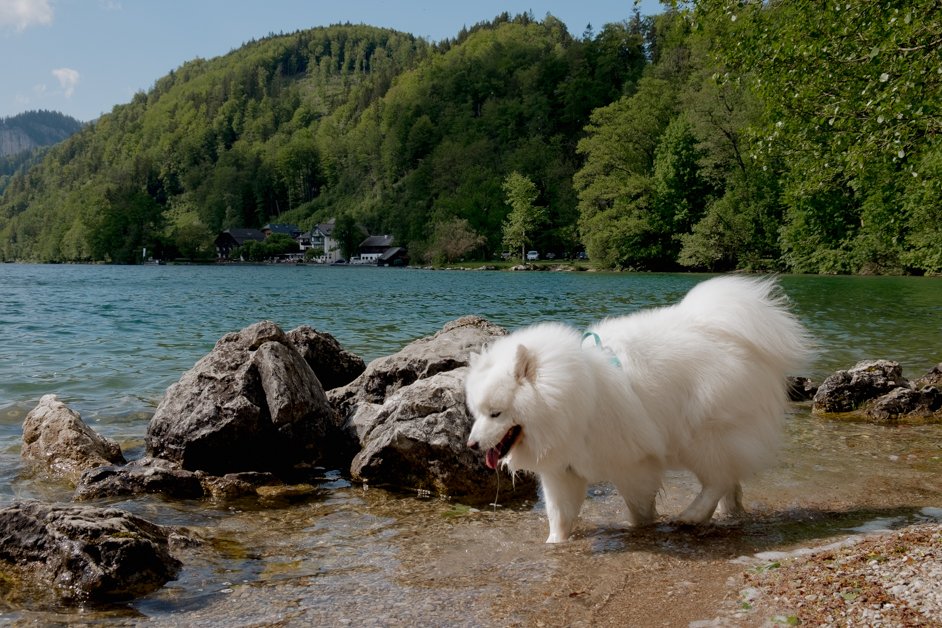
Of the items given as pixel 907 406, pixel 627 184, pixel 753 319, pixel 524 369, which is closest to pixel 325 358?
pixel 524 369

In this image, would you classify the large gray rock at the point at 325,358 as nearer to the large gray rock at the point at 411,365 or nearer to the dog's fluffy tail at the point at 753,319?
the large gray rock at the point at 411,365

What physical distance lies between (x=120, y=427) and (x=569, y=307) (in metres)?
24.3

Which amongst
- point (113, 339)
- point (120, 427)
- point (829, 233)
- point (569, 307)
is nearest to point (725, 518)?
point (120, 427)

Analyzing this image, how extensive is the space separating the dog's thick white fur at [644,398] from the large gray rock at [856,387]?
598cm

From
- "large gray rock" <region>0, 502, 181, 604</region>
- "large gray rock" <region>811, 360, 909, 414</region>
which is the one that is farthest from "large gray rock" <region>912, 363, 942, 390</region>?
"large gray rock" <region>0, 502, 181, 604</region>

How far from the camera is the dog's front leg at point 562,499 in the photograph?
5.49 m

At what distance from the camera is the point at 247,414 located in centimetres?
861

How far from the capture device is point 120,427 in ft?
36.9

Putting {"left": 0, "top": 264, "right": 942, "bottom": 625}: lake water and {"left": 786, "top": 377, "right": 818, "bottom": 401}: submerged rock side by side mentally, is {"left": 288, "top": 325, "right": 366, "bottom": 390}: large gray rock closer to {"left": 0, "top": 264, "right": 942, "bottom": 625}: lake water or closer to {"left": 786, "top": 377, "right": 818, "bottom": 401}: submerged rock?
{"left": 0, "top": 264, "right": 942, "bottom": 625}: lake water

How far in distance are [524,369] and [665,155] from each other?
7765cm

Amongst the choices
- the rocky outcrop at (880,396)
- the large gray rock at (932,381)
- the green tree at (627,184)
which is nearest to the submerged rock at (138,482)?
the rocky outcrop at (880,396)

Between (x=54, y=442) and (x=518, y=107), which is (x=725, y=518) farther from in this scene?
(x=518, y=107)

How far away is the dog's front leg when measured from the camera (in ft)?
18.0

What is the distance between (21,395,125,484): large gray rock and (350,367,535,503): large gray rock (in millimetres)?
3177
